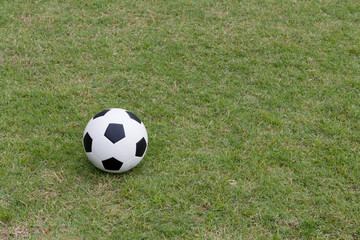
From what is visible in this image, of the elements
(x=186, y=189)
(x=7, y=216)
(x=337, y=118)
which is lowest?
(x=7, y=216)

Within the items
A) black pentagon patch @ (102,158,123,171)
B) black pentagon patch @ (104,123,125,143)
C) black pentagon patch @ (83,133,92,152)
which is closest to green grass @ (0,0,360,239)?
black pentagon patch @ (102,158,123,171)

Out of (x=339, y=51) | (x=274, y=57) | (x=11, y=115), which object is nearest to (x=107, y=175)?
(x=11, y=115)

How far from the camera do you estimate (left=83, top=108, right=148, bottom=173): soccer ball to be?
11.0 ft

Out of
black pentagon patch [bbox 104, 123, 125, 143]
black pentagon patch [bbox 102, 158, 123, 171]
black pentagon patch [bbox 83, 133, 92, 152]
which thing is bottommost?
black pentagon patch [bbox 102, 158, 123, 171]

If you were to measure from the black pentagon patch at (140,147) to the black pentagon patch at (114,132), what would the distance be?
0.53ft

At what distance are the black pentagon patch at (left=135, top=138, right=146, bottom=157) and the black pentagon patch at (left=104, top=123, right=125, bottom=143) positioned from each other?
16 centimetres

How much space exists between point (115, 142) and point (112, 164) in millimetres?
194

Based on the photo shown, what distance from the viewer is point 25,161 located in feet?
11.9

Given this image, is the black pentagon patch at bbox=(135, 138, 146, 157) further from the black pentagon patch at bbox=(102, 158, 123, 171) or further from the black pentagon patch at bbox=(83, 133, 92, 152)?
the black pentagon patch at bbox=(83, 133, 92, 152)

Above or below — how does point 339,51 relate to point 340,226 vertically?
above

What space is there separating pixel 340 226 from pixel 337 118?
1475 mm

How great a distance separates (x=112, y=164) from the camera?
338 cm

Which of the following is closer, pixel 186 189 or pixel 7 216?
pixel 7 216

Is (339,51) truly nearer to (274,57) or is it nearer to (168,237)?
(274,57)
